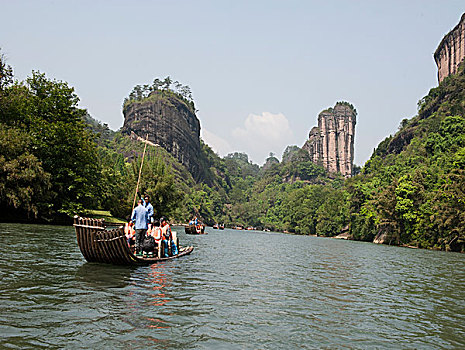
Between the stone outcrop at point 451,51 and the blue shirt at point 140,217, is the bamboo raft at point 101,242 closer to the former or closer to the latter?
the blue shirt at point 140,217

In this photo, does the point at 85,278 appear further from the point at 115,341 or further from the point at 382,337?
the point at 382,337

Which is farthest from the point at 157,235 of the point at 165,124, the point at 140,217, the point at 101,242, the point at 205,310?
the point at 165,124

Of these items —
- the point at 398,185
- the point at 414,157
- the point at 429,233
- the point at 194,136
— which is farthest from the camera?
the point at 194,136

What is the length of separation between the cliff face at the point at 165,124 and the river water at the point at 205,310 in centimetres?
14799

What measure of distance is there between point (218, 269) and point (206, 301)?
26.2 feet

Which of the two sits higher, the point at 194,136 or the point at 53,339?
the point at 194,136

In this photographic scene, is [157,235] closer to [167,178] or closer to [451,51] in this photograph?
[167,178]

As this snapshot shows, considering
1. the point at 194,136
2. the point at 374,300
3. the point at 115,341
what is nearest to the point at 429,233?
the point at 374,300

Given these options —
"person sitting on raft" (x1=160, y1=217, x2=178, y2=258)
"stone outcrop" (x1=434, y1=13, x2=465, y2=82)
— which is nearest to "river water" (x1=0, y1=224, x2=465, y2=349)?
"person sitting on raft" (x1=160, y1=217, x2=178, y2=258)

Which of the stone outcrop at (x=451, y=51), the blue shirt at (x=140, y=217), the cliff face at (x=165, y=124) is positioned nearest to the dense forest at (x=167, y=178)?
the stone outcrop at (x=451, y=51)

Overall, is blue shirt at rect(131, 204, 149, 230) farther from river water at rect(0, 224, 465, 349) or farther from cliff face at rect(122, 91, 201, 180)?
cliff face at rect(122, 91, 201, 180)

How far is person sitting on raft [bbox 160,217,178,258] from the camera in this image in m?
20.6

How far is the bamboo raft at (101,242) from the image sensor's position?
1572 cm

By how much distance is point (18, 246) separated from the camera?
2022 centimetres
